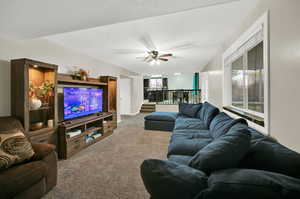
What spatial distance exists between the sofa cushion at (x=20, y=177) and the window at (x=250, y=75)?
2.62 m

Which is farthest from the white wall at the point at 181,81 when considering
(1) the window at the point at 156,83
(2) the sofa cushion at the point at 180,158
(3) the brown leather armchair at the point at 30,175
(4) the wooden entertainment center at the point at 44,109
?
(3) the brown leather armchair at the point at 30,175

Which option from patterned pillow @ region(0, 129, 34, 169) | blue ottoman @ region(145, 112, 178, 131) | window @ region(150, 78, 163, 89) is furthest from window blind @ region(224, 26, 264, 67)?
window @ region(150, 78, 163, 89)

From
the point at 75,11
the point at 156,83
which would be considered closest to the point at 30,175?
the point at 75,11

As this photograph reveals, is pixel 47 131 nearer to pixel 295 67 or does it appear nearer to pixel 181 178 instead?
pixel 181 178

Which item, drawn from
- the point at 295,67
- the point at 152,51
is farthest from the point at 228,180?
the point at 152,51

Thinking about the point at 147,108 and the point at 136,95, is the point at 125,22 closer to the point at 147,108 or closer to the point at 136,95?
the point at 136,95

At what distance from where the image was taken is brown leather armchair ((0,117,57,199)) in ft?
4.19

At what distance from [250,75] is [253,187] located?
2110 mm

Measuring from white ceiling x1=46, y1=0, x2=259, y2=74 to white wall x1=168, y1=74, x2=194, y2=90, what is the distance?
24.9ft

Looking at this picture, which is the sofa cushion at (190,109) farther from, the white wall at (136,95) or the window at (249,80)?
the white wall at (136,95)

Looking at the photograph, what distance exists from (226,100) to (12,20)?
13.1ft

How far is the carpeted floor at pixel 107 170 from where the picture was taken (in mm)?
1701

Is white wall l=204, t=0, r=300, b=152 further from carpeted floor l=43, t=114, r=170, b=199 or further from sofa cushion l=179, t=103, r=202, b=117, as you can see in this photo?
sofa cushion l=179, t=103, r=202, b=117

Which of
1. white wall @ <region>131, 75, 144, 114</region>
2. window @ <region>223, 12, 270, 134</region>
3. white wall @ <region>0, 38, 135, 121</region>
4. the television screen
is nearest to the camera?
window @ <region>223, 12, 270, 134</region>
